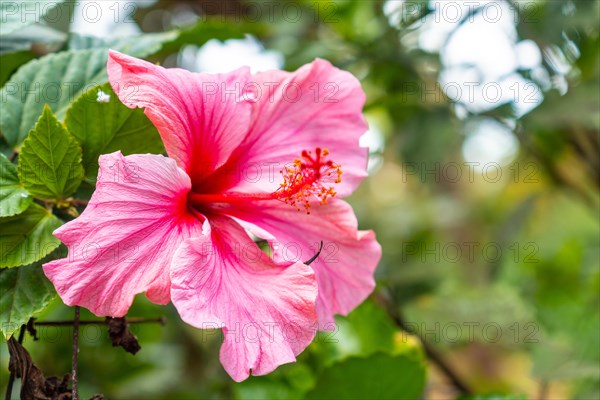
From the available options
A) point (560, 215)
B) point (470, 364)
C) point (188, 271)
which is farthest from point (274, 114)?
point (470, 364)

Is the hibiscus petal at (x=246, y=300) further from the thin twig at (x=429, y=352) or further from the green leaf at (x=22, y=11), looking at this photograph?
the thin twig at (x=429, y=352)

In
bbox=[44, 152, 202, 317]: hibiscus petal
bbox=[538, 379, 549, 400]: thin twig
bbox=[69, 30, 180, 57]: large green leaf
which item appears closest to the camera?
bbox=[44, 152, 202, 317]: hibiscus petal

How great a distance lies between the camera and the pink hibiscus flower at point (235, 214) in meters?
0.76

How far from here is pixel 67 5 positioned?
143cm

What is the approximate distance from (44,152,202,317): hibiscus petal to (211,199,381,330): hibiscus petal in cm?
14

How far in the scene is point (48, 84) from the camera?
3.15 ft

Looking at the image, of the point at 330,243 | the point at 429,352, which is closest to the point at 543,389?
the point at 429,352

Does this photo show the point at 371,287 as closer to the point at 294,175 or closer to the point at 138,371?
the point at 294,175

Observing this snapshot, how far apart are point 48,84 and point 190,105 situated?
257 mm

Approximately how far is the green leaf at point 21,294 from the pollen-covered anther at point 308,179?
331mm

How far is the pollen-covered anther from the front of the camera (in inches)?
35.5

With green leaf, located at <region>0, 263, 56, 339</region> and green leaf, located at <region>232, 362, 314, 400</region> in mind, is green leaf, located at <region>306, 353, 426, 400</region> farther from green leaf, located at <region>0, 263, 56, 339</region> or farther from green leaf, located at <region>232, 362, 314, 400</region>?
green leaf, located at <region>0, 263, 56, 339</region>

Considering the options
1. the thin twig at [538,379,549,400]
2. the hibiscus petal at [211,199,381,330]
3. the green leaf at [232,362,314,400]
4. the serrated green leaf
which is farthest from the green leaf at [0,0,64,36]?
the thin twig at [538,379,549,400]

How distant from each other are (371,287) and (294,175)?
0.21 metres
